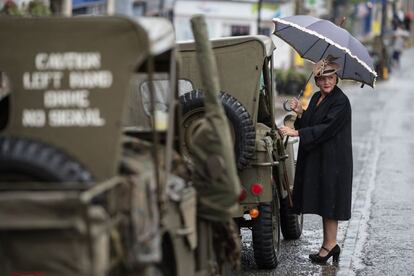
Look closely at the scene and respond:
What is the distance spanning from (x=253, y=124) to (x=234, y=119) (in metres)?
0.28

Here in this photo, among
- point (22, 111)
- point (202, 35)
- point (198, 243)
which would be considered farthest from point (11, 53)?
point (198, 243)

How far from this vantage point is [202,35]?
5789mm

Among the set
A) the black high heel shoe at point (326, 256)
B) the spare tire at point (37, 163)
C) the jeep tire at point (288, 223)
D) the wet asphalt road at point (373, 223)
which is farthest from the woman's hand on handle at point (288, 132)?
the spare tire at point (37, 163)

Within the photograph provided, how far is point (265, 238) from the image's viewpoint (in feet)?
25.8

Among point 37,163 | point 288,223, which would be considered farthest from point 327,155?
point 37,163

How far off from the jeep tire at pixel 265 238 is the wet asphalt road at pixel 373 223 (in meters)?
0.11

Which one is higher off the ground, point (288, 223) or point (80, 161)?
point (80, 161)

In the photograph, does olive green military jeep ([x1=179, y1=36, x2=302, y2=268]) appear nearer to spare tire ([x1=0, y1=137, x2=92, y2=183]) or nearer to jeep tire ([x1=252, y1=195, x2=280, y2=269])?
jeep tire ([x1=252, y1=195, x2=280, y2=269])

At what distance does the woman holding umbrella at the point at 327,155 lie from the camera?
801 cm

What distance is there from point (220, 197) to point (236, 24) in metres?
33.6

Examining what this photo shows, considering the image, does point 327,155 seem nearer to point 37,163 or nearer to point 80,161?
point 80,161

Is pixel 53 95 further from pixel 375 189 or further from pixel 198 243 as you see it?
pixel 375 189

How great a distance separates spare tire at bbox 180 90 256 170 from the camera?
7.47 meters

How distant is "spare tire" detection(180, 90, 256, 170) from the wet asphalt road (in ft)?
3.81
